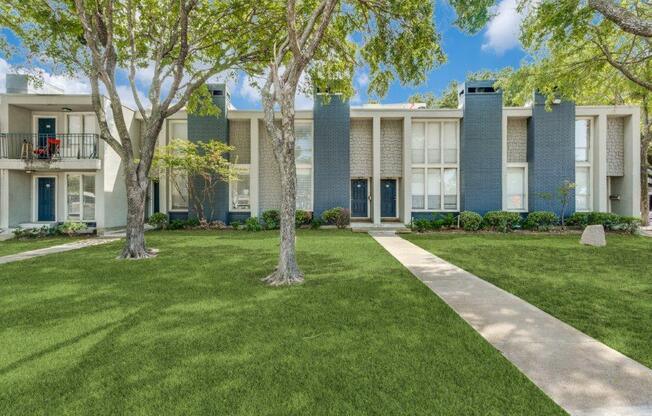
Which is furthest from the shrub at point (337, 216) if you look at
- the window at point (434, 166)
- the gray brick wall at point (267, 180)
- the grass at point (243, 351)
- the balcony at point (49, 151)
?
the balcony at point (49, 151)

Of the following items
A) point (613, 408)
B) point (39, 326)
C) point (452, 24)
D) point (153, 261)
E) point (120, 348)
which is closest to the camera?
point (613, 408)

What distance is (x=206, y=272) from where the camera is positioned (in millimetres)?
7254

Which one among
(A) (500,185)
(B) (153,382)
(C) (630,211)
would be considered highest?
(A) (500,185)

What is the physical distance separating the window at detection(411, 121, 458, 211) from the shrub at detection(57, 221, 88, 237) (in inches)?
601

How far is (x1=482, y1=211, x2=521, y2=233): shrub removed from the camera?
1502 cm

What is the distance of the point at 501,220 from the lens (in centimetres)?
1502

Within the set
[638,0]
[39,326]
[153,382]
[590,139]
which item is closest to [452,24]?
[638,0]

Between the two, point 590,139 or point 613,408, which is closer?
point 613,408

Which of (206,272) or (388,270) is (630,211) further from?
(206,272)

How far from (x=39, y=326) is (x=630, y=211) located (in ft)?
70.8

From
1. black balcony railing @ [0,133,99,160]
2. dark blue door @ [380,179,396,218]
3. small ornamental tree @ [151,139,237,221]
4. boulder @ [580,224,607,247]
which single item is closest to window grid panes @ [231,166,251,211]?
small ornamental tree @ [151,139,237,221]

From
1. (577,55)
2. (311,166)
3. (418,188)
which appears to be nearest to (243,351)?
(311,166)

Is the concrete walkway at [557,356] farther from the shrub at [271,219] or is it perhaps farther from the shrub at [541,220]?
the shrub at [541,220]

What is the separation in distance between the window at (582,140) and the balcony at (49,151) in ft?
73.5
